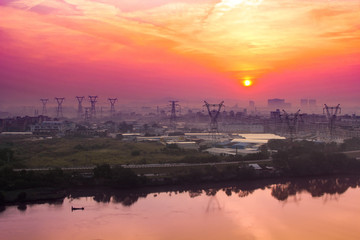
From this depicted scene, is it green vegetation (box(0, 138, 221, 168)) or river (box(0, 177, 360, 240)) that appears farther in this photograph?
green vegetation (box(0, 138, 221, 168))

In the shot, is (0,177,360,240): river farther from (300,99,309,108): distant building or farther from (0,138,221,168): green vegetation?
(300,99,309,108): distant building

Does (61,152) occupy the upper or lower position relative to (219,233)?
upper

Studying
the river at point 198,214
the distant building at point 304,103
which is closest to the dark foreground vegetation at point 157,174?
the river at point 198,214

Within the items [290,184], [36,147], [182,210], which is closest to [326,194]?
[290,184]

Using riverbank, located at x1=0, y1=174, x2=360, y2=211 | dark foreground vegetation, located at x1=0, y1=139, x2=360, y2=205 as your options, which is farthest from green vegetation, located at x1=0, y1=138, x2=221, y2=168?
riverbank, located at x1=0, y1=174, x2=360, y2=211

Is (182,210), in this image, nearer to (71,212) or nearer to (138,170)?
(71,212)
